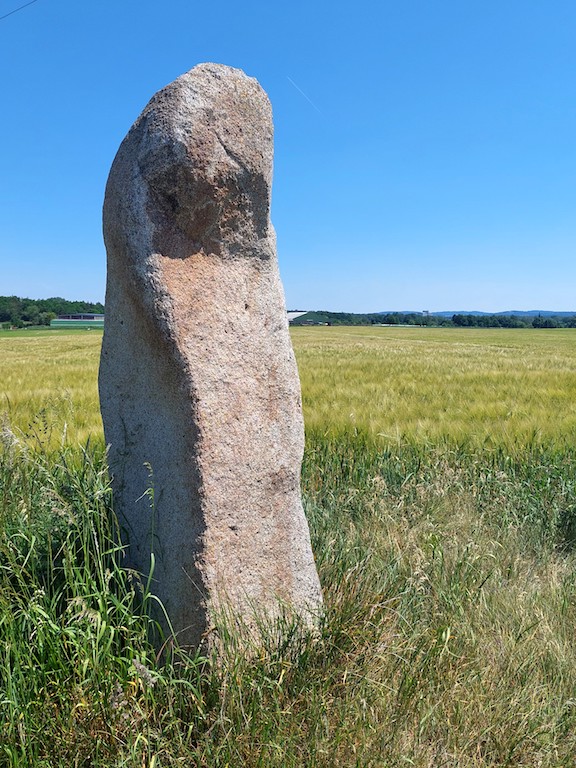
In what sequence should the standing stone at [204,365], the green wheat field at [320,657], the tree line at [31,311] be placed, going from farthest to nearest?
1. the tree line at [31,311]
2. the standing stone at [204,365]
3. the green wheat field at [320,657]

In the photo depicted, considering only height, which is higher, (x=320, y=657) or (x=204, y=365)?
(x=204, y=365)

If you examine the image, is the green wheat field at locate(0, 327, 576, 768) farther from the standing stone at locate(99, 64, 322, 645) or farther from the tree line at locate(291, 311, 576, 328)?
the tree line at locate(291, 311, 576, 328)

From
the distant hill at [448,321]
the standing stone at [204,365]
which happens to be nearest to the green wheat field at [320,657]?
the standing stone at [204,365]

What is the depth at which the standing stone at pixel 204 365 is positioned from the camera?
211 cm

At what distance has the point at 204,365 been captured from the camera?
84.4 inches

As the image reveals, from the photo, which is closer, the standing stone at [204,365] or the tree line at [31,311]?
the standing stone at [204,365]

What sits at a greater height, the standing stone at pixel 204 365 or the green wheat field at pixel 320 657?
the standing stone at pixel 204 365

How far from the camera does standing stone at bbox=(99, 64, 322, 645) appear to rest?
83.0 inches

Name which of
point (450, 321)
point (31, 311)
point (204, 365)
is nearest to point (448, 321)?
point (450, 321)

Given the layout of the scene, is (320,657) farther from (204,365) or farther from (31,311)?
(31,311)

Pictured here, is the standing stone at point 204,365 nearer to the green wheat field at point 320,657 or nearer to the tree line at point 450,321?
the green wheat field at point 320,657

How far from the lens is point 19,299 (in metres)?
92.8

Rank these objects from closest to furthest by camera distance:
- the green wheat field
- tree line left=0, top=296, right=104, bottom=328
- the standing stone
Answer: the green wheat field < the standing stone < tree line left=0, top=296, right=104, bottom=328

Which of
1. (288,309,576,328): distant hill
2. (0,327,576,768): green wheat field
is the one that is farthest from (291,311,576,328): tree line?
(0,327,576,768): green wheat field
